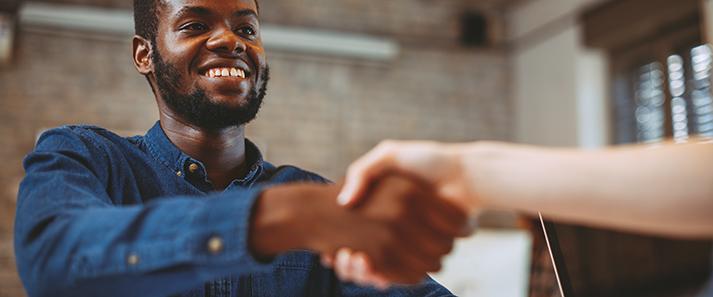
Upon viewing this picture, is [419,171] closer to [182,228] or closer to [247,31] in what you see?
[182,228]

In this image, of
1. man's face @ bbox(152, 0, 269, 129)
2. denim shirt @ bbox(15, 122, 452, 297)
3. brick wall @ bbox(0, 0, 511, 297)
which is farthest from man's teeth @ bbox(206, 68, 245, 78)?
brick wall @ bbox(0, 0, 511, 297)

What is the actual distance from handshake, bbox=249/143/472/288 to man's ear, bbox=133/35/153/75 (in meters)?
0.82

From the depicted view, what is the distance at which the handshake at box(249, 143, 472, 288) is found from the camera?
33.5 inches

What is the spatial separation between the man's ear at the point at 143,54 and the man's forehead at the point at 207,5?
0.35 feet

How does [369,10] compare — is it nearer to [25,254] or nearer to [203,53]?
[203,53]

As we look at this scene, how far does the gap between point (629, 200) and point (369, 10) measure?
5.67 metres

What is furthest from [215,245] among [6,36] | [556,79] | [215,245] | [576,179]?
[556,79]

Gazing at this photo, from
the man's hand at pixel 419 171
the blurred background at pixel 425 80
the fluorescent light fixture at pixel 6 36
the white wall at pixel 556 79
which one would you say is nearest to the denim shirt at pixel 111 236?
the man's hand at pixel 419 171

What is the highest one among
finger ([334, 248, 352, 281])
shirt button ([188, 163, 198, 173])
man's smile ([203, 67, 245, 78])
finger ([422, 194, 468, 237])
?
man's smile ([203, 67, 245, 78])

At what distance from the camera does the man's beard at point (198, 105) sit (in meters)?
1.50

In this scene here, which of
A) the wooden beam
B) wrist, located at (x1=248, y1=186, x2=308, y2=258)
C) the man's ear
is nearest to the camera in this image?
wrist, located at (x1=248, y1=186, x2=308, y2=258)

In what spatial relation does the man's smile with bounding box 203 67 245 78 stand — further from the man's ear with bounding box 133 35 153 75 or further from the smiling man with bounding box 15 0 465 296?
the man's ear with bounding box 133 35 153 75

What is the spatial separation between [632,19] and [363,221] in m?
4.96

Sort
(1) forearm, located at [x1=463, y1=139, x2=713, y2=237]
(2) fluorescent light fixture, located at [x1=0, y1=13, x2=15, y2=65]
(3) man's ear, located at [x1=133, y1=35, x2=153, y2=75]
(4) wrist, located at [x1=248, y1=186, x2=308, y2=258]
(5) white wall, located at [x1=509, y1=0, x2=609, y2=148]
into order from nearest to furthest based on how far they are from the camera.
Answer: (1) forearm, located at [x1=463, y1=139, x2=713, y2=237], (4) wrist, located at [x1=248, y1=186, x2=308, y2=258], (3) man's ear, located at [x1=133, y1=35, x2=153, y2=75], (2) fluorescent light fixture, located at [x1=0, y1=13, x2=15, y2=65], (5) white wall, located at [x1=509, y1=0, x2=609, y2=148]
